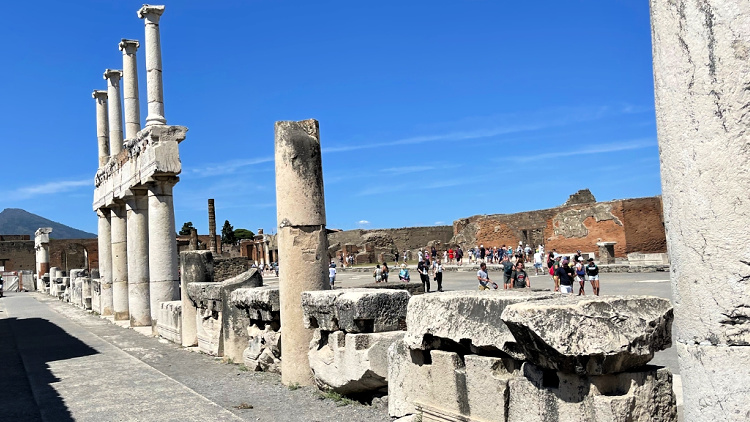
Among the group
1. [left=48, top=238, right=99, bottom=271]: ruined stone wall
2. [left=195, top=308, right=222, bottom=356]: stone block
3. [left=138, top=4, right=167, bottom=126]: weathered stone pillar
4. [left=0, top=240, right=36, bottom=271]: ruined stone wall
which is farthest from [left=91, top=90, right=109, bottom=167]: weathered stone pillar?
[left=0, top=240, right=36, bottom=271]: ruined stone wall

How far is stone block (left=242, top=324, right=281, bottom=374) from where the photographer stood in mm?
8500

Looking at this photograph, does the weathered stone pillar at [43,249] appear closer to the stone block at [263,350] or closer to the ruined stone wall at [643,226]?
the ruined stone wall at [643,226]

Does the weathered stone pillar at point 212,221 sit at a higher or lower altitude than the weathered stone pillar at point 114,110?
lower

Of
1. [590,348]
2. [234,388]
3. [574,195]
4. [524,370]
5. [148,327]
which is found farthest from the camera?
[574,195]

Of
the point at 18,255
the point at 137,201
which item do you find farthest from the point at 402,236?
the point at 137,201

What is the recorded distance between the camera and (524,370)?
4086 millimetres

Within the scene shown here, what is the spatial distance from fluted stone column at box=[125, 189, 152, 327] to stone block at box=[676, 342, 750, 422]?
14.6 meters

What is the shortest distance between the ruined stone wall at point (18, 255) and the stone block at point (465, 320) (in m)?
56.6

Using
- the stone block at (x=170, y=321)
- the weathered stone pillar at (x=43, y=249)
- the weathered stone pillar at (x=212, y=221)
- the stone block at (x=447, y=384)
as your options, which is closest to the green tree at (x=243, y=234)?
the weathered stone pillar at (x=43, y=249)

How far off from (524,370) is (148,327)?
1312 cm

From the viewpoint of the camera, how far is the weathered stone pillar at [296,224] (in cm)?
770

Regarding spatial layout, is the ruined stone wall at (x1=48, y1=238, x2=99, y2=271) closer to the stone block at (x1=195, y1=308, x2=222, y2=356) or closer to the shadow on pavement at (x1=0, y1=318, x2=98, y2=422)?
the shadow on pavement at (x1=0, y1=318, x2=98, y2=422)

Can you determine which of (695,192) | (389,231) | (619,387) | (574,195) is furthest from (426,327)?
(389,231)

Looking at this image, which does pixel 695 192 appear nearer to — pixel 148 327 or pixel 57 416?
pixel 57 416
